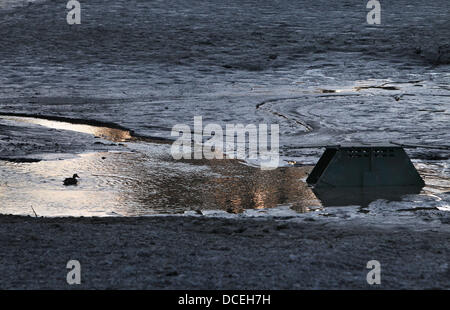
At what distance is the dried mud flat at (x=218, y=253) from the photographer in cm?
534

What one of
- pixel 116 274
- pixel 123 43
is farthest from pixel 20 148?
pixel 123 43

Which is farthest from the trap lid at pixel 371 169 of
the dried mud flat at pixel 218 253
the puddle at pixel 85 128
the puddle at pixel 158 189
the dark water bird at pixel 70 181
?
the puddle at pixel 85 128

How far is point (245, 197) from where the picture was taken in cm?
891

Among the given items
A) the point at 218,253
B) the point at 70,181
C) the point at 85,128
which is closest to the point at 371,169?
the point at 70,181

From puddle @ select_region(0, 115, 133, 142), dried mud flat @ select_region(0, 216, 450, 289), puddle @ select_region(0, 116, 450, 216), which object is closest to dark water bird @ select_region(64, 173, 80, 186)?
puddle @ select_region(0, 116, 450, 216)

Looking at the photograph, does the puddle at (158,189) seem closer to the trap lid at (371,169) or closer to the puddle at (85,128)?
the trap lid at (371,169)

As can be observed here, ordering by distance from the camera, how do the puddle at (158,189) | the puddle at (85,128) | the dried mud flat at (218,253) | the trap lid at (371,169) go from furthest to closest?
1. the puddle at (85,128)
2. the trap lid at (371,169)
3. the puddle at (158,189)
4. the dried mud flat at (218,253)

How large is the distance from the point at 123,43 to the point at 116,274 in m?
20.0

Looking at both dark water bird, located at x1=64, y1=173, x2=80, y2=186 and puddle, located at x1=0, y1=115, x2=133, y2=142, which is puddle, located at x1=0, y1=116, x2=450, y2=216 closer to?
dark water bird, located at x1=64, y1=173, x2=80, y2=186

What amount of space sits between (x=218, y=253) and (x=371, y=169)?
3.77m

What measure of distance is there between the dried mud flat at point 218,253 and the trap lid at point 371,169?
1.70 metres

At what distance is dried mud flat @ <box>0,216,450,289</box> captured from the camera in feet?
17.5

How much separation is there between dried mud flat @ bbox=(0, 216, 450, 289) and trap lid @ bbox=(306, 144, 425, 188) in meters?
1.70

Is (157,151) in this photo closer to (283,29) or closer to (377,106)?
(377,106)
